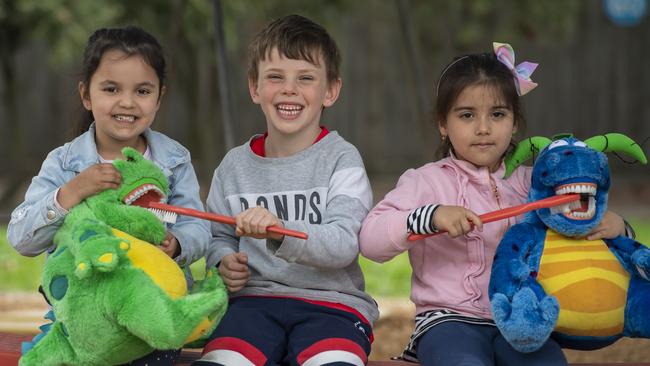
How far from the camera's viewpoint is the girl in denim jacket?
2.61 m

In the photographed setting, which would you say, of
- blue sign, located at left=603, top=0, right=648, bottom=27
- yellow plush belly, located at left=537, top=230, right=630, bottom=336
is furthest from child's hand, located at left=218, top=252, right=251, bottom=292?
blue sign, located at left=603, top=0, right=648, bottom=27

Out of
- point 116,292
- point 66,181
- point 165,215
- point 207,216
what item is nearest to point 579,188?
point 207,216

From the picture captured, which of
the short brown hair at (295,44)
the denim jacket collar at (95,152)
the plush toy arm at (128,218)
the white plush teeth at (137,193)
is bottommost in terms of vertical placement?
the plush toy arm at (128,218)

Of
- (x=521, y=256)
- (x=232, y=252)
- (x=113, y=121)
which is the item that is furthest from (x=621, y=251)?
(x=113, y=121)

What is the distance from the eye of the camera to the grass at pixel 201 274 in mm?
5836

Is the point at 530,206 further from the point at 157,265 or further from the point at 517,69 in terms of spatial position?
the point at 157,265

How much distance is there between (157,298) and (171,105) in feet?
32.0

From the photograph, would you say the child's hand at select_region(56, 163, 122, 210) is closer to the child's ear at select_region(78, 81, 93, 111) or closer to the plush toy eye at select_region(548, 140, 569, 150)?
the child's ear at select_region(78, 81, 93, 111)

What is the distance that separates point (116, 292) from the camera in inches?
88.0

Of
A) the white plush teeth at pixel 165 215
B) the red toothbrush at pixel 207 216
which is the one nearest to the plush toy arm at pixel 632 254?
the red toothbrush at pixel 207 216

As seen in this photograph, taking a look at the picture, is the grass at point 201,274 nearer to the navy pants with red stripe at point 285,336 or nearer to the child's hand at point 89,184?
the navy pants with red stripe at point 285,336

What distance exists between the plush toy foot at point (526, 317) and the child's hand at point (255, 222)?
0.62 meters

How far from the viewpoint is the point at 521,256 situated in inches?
99.3

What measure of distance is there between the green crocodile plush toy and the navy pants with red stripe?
182 millimetres
